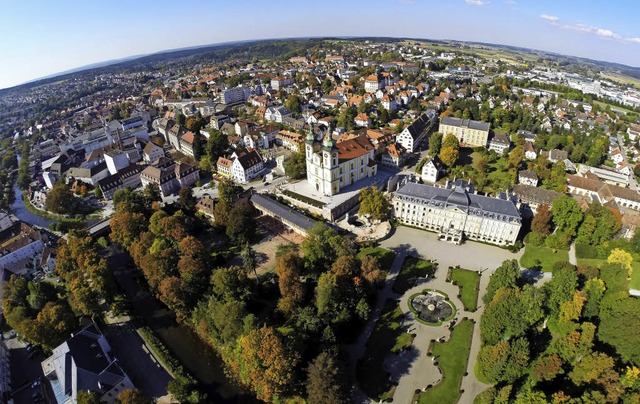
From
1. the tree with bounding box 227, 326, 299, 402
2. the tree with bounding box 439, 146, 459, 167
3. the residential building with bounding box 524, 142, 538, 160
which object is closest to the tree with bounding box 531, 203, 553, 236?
the tree with bounding box 439, 146, 459, 167

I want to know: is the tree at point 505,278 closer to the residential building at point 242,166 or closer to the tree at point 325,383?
the tree at point 325,383

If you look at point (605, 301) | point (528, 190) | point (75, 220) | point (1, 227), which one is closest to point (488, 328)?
point (605, 301)

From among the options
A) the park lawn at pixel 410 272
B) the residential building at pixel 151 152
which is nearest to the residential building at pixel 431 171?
the park lawn at pixel 410 272

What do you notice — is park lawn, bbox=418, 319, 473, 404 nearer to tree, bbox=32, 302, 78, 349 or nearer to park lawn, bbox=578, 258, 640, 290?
park lawn, bbox=578, 258, 640, 290

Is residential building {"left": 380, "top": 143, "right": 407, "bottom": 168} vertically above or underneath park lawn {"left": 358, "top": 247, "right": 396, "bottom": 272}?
above

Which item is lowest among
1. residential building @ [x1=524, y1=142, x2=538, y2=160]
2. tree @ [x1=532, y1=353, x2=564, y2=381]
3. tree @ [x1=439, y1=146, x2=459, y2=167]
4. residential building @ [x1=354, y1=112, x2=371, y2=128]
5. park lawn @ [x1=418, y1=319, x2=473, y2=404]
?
park lawn @ [x1=418, y1=319, x2=473, y2=404]

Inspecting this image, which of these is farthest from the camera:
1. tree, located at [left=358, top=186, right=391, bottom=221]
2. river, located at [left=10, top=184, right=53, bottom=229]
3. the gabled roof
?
the gabled roof

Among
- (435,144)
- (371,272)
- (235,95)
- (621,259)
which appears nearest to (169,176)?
(371,272)
